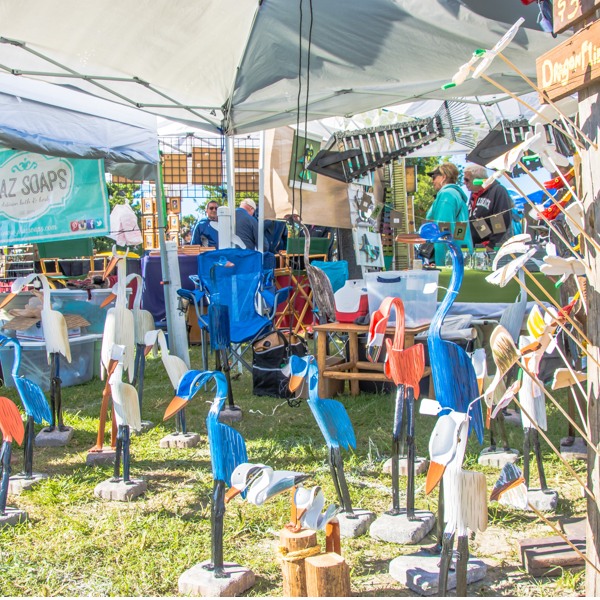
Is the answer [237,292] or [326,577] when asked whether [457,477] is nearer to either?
[326,577]

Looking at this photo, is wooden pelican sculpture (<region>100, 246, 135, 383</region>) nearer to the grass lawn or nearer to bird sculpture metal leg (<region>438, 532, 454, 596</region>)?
the grass lawn

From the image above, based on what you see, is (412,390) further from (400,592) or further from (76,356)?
(76,356)

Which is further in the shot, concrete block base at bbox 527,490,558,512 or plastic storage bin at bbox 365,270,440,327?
plastic storage bin at bbox 365,270,440,327

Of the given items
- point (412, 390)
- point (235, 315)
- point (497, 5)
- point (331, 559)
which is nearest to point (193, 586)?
point (331, 559)

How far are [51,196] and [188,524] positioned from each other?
2973 millimetres

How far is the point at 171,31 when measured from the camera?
14.2 feet

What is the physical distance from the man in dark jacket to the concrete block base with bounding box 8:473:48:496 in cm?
377

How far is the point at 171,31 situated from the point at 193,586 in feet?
11.2

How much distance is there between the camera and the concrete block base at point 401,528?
7.96 ft

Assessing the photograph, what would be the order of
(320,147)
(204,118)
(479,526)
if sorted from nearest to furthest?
(479,526) < (204,118) < (320,147)

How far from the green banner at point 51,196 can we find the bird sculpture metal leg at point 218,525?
3.13 metres

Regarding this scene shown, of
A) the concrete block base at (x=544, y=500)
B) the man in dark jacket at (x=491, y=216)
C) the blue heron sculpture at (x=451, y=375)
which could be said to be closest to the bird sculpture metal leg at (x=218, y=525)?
the blue heron sculpture at (x=451, y=375)

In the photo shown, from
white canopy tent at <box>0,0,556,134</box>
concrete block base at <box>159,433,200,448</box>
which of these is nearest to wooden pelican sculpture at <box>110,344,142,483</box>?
concrete block base at <box>159,433,200,448</box>

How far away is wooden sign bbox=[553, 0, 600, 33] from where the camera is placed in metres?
1.46
